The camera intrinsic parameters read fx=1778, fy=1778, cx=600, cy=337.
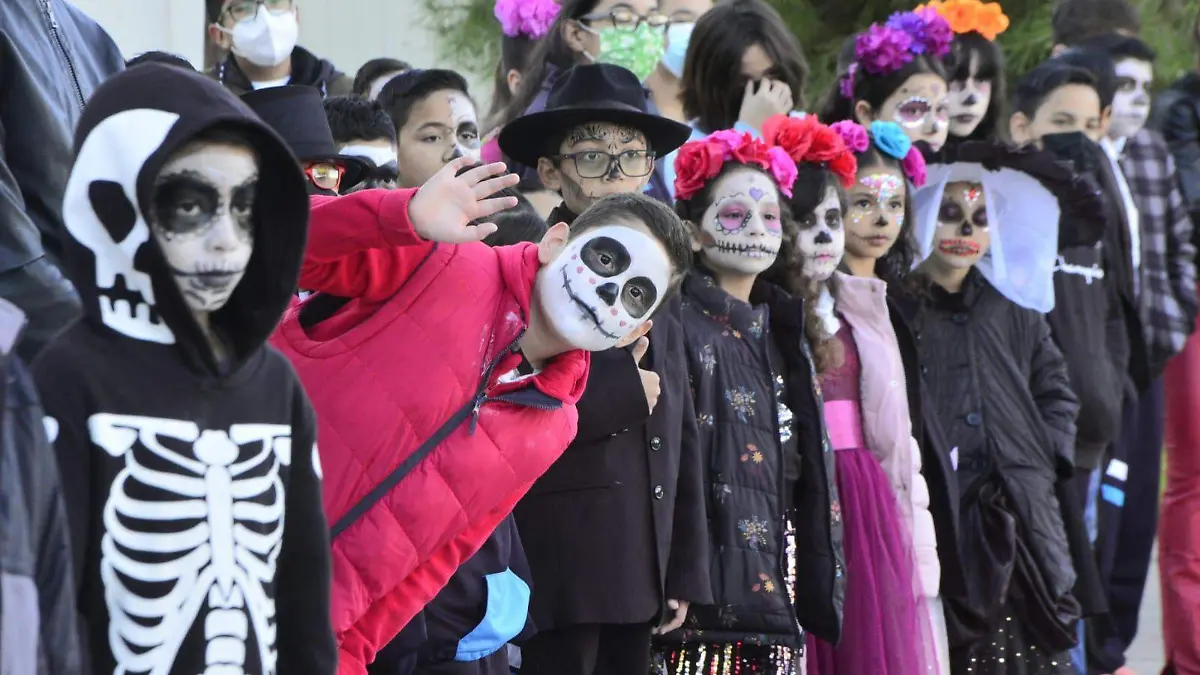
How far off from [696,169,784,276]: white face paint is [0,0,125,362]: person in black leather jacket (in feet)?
7.35

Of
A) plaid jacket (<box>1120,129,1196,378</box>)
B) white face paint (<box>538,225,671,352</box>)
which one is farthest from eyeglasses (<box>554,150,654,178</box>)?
plaid jacket (<box>1120,129,1196,378</box>)

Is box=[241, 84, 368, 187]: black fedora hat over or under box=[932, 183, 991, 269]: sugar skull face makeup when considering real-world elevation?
over

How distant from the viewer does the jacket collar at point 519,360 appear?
3396 mm

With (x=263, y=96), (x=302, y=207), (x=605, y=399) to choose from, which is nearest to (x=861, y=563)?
(x=605, y=399)

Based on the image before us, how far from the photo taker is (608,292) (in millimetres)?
3527

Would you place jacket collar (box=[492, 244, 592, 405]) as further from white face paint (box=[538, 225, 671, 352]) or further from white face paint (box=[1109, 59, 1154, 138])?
white face paint (box=[1109, 59, 1154, 138])

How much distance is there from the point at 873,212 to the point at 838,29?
5400mm

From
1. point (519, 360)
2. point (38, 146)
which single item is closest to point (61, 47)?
point (38, 146)

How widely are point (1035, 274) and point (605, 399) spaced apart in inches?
104

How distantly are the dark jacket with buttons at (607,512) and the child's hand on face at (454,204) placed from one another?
127cm

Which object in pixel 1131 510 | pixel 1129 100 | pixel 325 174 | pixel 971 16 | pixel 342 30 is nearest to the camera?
pixel 325 174

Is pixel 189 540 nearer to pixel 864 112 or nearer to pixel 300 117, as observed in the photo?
pixel 300 117

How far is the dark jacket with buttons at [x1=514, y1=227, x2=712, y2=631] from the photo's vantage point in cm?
431

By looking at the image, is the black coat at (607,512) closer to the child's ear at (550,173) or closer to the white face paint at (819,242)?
the child's ear at (550,173)
